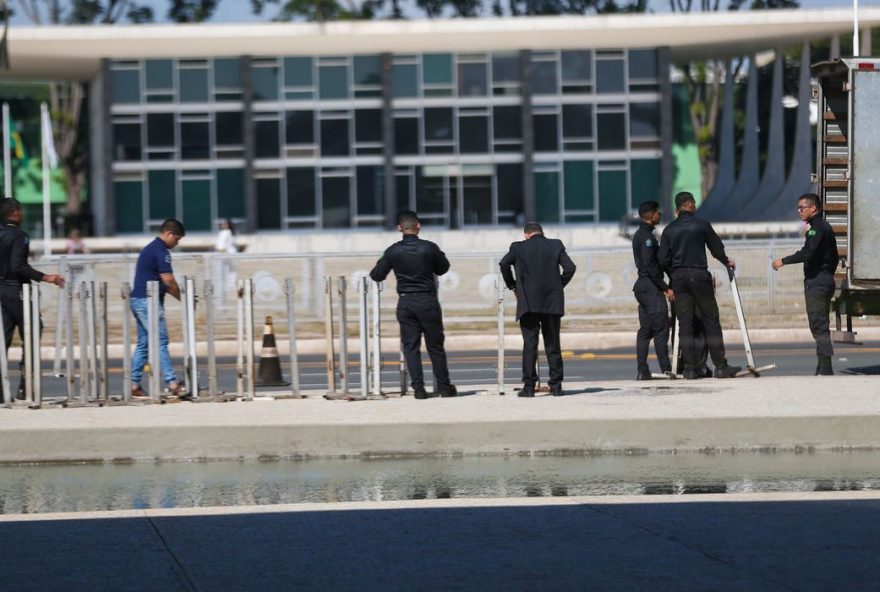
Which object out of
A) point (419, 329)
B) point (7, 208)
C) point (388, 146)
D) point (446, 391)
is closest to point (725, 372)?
point (446, 391)

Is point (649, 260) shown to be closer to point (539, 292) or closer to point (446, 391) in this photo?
point (539, 292)

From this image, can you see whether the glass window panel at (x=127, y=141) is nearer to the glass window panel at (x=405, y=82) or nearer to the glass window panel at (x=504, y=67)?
the glass window panel at (x=405, y=82)

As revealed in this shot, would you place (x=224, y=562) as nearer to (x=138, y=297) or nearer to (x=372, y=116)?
(x=138, y=297)

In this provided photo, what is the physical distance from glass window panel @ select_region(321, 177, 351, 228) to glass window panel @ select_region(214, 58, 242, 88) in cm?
509

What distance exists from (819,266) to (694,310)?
141 cm

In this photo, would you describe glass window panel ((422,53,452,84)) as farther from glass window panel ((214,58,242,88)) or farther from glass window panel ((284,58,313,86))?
glass window panel ((214,58,242,88))

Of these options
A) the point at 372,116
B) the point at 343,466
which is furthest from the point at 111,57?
the point at 343,466

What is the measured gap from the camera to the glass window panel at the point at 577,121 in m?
59.5

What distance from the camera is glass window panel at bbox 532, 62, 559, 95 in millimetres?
59531

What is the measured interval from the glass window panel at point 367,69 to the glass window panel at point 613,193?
937 cm

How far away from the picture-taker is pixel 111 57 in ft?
192

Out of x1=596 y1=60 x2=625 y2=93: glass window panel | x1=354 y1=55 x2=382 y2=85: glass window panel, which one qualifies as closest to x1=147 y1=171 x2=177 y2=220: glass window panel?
x1=354 y1=55 x2=382 y2=85: glass window panel

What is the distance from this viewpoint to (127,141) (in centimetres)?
5925

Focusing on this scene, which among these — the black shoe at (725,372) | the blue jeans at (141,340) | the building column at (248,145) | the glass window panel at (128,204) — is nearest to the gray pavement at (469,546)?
the blue jeans at (141,340)
